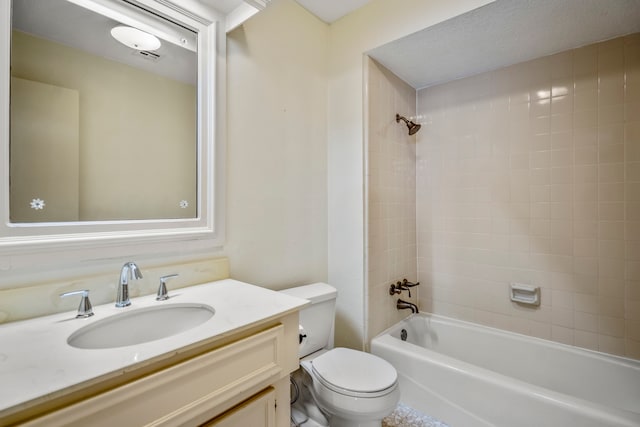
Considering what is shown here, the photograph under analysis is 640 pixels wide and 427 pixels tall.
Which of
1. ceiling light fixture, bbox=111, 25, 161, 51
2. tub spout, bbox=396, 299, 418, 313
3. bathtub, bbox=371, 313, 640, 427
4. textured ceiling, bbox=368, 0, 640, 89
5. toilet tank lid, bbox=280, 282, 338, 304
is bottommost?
bathtub, bbox=371, 313, 640, 427

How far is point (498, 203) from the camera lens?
2.03 meters

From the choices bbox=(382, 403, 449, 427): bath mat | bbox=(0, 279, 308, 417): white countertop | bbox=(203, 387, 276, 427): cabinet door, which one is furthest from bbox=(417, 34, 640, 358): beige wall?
bbox=(203, 387, 276, 427): cabinet door

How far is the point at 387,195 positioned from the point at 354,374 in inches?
44.5

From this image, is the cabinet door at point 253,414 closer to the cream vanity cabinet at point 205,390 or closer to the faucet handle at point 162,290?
the cream vanity cabinet at point 205,390

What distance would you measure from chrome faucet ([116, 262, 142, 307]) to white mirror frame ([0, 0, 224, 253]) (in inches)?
5.0

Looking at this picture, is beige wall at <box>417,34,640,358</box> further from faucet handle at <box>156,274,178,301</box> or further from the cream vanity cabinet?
faucet handle at <box>156,274,178,301</box>

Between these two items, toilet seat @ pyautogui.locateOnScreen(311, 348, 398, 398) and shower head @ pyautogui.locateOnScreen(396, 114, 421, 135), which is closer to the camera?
toilet seat @ pyautogui.locateOnScreen(311, 348, 398, 398)

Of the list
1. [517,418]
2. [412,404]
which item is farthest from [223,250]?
[517,418]

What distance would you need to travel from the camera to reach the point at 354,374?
4.54 feet

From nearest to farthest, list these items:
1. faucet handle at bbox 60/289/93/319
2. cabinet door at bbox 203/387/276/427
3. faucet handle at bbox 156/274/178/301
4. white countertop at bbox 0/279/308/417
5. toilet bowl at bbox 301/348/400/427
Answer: white countertop at bbox 0/279/308/417
cabinet door at bbox 203/387/276/427
faucet handle at bbox 60/289/93/319
faucet handle at bbox 156/274/178/301
toilet bowl at bbox 301/348/400/427

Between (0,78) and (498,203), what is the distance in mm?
2488

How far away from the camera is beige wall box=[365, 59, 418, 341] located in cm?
188

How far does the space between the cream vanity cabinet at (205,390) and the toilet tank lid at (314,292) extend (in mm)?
515

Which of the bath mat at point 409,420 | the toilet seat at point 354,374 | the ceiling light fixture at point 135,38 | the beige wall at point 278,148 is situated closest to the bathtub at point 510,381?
the bath mat at point 409,420
